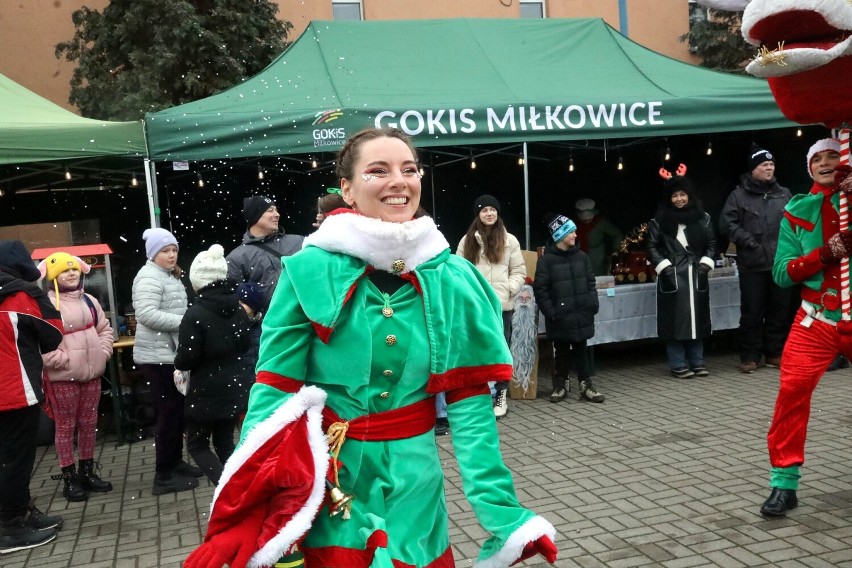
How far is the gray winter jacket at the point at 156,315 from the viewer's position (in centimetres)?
584

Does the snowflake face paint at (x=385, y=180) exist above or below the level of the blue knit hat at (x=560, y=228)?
above

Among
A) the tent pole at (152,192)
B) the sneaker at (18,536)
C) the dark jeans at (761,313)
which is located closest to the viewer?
the sneaker at (18,536)

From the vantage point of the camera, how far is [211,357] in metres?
5.10

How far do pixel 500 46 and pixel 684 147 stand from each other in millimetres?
3657

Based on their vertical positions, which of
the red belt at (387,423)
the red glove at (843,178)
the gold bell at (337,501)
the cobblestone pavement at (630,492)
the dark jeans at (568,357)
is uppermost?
the red glove at (843,178)

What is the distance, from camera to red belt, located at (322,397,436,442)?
2.21 meters

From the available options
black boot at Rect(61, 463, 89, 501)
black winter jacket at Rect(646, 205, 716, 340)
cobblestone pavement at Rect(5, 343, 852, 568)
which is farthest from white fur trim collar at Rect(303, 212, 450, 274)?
black winter jacket at Rect(646, 205, 716, 340)

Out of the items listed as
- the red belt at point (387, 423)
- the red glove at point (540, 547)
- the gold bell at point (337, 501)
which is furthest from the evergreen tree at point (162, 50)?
the red glove at point (540, 547)

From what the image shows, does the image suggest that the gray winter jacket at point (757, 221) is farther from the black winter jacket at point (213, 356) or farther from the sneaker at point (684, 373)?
the black winter jacket at point (213, 356)

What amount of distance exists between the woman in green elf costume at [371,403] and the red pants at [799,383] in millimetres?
2619

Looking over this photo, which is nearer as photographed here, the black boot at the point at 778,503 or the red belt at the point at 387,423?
the red belt at the point at 387,423

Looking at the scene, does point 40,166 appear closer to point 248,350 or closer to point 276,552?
point 248,350

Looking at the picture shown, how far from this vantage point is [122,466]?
657 cm

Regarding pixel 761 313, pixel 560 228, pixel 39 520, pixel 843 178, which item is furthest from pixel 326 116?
pixel 761 313
